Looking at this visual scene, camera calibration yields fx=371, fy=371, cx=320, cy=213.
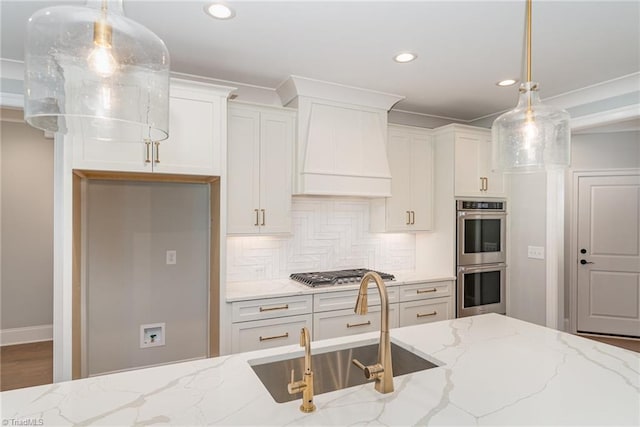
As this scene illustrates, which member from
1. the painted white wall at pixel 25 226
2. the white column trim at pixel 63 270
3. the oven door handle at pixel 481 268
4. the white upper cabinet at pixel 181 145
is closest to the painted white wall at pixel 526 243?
the oven door handle at pixel 481 268

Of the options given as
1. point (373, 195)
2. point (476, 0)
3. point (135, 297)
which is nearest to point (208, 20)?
point (476, 0)

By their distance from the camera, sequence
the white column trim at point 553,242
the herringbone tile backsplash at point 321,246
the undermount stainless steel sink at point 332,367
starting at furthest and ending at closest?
the white column trim at point 553,242 → the herringbone tile backsplash at point 321,246 → the undermount stainless steel sink at point 332,367

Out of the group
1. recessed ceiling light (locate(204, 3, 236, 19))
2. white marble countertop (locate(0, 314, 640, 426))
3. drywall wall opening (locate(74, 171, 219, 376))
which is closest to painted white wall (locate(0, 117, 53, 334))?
drywall wall opening (locate(74, 171, 219, 376))

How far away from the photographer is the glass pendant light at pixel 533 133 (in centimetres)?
155

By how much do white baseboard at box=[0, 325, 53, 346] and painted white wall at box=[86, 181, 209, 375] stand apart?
180cm

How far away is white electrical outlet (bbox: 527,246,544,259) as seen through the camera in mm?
3590

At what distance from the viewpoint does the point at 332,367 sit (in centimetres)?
161

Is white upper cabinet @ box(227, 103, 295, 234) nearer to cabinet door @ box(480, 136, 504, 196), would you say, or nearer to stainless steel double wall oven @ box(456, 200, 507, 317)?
stainless steel double wall oven @ box(456, 200, 507, 317)

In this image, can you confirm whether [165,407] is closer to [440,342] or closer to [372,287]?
[440,342]

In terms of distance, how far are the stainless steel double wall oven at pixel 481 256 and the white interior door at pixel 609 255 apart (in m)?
1.51

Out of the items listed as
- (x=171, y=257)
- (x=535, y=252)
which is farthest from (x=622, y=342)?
(x=171, y=257)

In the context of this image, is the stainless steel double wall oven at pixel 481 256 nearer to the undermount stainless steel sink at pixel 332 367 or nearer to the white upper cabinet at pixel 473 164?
the white upper cabinet at pixel 473 164

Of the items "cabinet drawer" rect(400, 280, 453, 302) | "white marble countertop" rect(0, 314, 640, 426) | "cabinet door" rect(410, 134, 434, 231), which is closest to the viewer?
"white marble countertop" rect(0, 314, 640, 426)

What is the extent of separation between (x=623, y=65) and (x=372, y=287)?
8.05 ft
